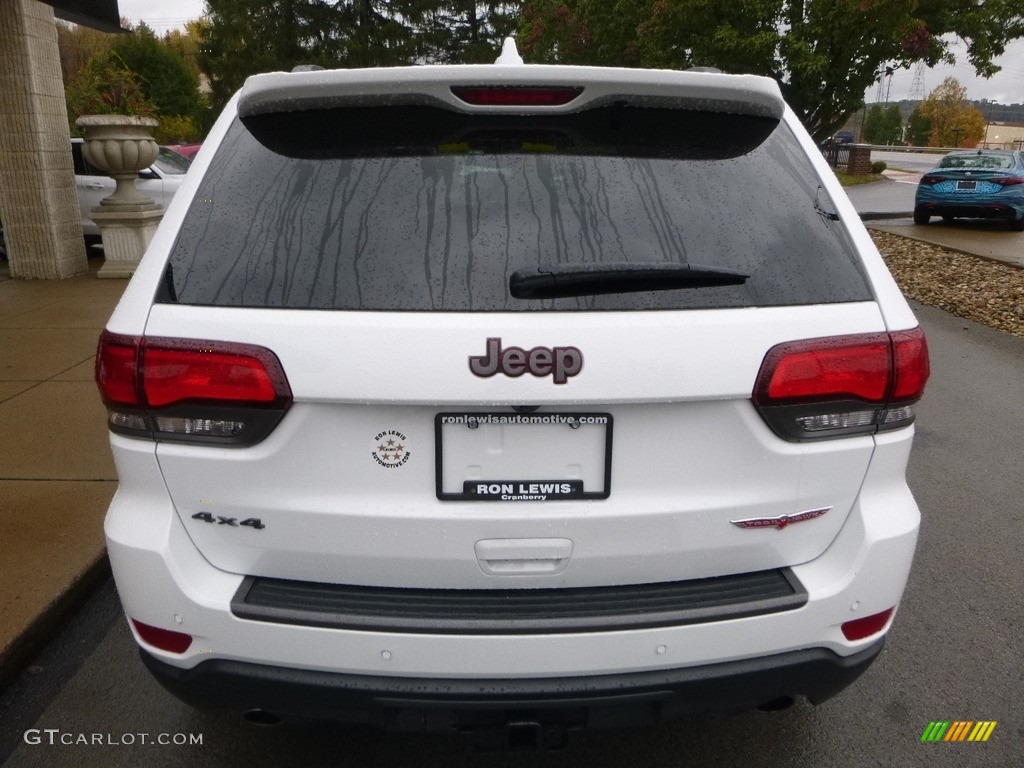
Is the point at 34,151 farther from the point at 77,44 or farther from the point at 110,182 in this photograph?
the point at 77,44

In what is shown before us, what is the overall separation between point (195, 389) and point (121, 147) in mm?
10157

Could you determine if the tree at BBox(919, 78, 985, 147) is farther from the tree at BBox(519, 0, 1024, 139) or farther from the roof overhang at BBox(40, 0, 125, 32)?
the roof overhang at BBox(40, 0, 125, 32)

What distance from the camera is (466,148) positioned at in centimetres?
200

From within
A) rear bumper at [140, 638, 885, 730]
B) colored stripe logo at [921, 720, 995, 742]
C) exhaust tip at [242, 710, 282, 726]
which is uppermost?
rear bumper at [140, 638, 885, 730]

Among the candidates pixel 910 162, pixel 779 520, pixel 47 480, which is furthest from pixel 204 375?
pixel 910 162

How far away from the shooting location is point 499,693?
6.07ft

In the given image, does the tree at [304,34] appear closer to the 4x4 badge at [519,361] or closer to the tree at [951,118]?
the 4x4 badge at [519,361]

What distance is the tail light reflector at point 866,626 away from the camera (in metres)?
2.00

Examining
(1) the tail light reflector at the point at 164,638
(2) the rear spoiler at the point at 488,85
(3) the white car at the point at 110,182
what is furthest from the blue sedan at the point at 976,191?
(1) the tail light reflector at the point at 164,638

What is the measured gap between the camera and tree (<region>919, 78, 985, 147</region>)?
94062 mm

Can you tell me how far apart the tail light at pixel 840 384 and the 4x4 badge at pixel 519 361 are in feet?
1.42

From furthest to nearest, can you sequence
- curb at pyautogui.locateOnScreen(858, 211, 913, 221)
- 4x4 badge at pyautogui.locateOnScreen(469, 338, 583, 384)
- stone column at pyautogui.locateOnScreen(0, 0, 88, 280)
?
curb at pyautogui.locateOnScreen(858, 211, 913, 221) → stone column at pyautogui.locateOnScreen(0, 0, 88, 280) → 4x4 badge at pyautogui.locateOnScreen(469, 338, 583, 384)

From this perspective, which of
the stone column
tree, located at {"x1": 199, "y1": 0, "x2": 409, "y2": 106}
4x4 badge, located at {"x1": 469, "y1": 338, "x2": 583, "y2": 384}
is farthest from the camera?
tree, located at {"x1": 199, "y1": 0, "x2": 409, "y2": 106}

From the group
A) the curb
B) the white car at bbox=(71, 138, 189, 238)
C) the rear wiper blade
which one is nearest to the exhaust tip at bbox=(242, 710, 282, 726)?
the rear wiper blade
